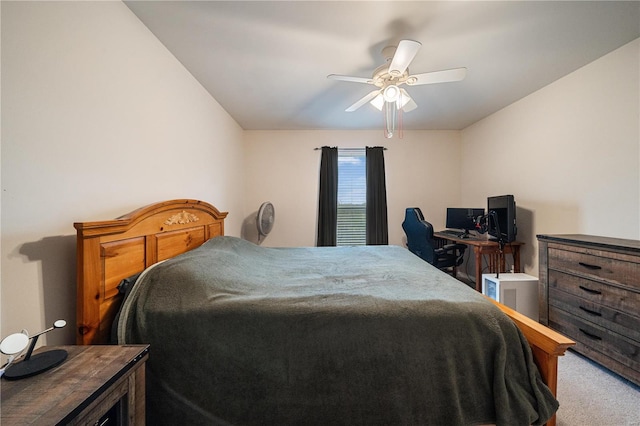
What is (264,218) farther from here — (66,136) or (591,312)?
(591,312)

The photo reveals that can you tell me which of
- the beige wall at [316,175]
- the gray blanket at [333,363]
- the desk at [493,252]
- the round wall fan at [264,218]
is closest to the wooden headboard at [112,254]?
the gray blanket at [333,363]

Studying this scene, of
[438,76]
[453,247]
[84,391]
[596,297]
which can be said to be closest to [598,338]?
[596,297]

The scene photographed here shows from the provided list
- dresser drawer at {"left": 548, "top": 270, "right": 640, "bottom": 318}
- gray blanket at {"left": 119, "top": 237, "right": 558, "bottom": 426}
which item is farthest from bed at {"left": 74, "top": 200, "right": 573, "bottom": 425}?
dresser drawer at {"left": 548, "top": 270, "right": 640, "bottom": 318}

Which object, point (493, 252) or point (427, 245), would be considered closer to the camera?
point (493, 252)

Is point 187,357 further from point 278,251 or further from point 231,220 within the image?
point 231,220

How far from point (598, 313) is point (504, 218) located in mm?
1262

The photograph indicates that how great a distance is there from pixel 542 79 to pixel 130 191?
3.56 meters

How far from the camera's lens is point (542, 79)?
7.36ft

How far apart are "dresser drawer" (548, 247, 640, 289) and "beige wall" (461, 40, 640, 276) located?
1.60 ft

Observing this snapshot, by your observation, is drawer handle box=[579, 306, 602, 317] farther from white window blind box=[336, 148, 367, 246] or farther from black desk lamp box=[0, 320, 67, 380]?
black desk lamp box=[0, 320, 67, 380]

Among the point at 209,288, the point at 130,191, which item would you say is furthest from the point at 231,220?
the point at 209,288

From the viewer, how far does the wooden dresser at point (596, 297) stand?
1.42m

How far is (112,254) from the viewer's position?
41.4 inches

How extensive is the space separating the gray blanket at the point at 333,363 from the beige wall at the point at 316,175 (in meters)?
2.71
